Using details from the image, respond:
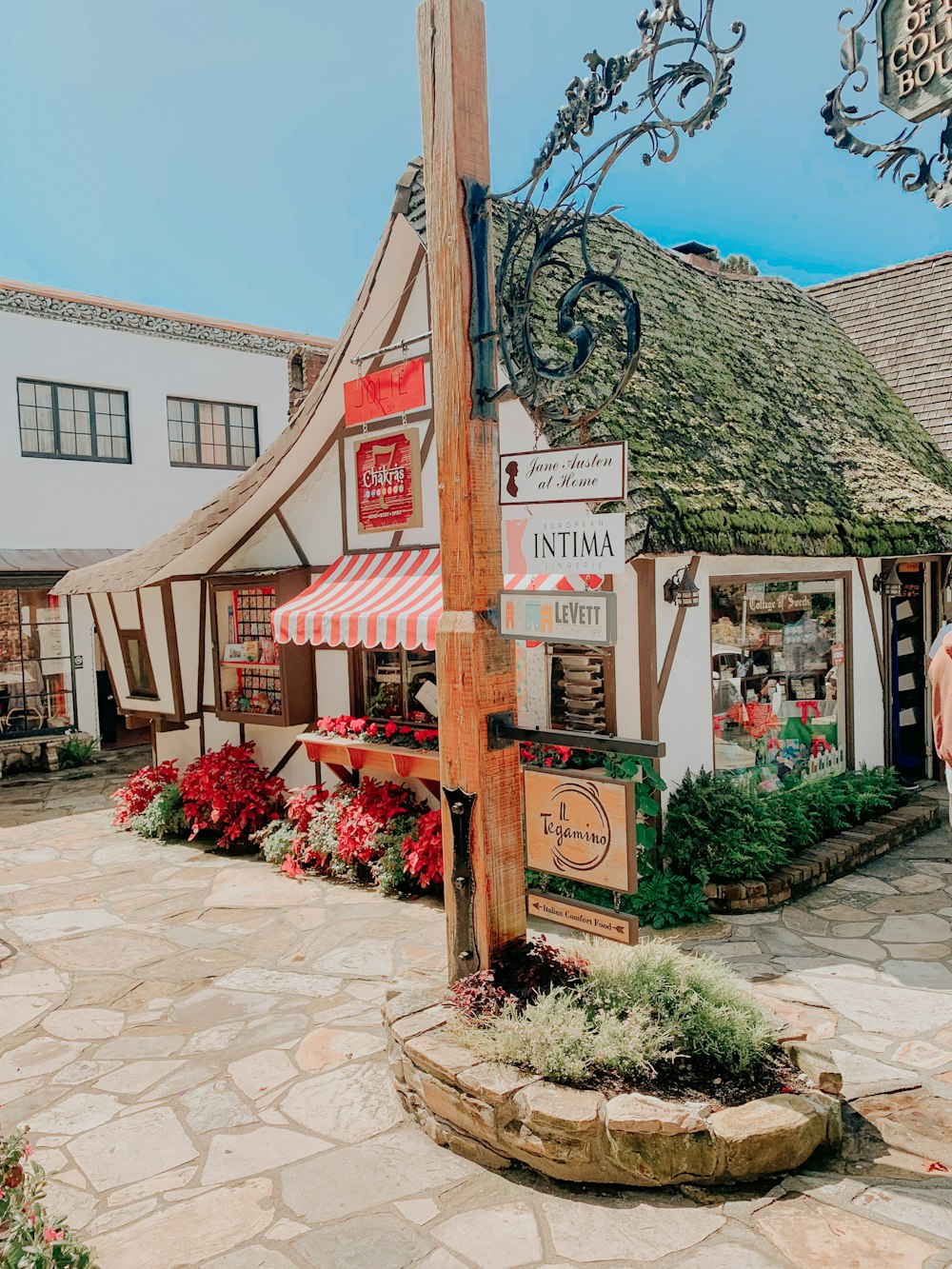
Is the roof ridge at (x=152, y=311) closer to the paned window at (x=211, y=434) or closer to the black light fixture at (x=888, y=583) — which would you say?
the paned window at (x=211, y=434)

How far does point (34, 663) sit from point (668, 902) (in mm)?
11213

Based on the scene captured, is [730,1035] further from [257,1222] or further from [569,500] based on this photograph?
[569,500]

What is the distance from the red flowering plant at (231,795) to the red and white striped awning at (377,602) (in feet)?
5.08

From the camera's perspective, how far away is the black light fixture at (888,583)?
9102 millimetres

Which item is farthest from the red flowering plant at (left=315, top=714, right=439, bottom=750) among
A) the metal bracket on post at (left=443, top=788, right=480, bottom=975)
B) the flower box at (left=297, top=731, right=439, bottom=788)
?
the metal bracket on post at (left=443, top=788, right=480, bottom=975)

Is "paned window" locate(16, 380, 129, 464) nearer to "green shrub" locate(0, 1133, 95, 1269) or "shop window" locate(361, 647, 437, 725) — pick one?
"shop window" locate(361, 647, 437, 725)

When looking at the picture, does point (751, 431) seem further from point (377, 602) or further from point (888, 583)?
point (377, 602)

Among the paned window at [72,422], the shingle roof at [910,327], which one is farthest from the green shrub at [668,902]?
the paned window at [72,422]

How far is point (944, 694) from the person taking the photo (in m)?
4.91

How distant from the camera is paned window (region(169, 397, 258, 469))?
52.2 feet

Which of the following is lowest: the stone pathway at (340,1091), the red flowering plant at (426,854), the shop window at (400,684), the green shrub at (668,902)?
the stone pathway at (340,1091)

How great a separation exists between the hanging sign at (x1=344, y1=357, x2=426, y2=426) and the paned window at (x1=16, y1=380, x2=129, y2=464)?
26.9 ft

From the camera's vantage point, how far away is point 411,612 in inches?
268

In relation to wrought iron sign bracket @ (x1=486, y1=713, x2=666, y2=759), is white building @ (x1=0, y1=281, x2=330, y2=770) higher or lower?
higher
